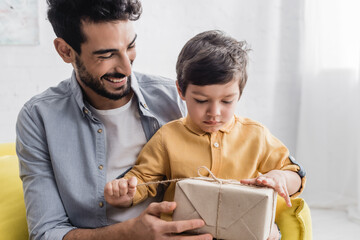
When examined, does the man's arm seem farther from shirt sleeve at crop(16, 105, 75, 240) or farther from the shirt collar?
the shirt collar

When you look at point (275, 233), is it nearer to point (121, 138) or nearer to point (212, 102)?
point (212, 102)

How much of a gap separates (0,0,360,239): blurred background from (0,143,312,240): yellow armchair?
0.86 metres

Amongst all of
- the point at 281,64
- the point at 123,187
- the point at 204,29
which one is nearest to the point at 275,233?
the point at 123,187

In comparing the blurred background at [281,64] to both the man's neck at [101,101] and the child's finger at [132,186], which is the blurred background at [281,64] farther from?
the child's finger at [132,186]

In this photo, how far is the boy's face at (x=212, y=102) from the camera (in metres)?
1.11

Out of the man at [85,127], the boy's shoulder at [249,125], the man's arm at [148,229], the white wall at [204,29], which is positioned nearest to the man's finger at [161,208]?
the man's arm at [148,229]

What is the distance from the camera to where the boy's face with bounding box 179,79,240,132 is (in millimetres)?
1111

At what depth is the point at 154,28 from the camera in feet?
8.91

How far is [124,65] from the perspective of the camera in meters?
1.24

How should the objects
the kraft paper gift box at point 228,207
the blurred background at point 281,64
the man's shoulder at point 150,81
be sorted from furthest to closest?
1. the blurred background at point 281,64
2. the man's shoulder at point 150,81
3. the kraft paper gift box at point 228,207

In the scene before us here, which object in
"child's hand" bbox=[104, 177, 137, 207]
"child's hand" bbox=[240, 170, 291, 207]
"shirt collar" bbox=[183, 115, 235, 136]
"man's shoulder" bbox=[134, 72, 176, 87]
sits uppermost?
"man's shoulder" bbox=[134, 72, 176, 87]

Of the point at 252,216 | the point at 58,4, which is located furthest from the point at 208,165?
the point at 58,4

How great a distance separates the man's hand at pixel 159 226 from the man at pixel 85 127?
58 mm

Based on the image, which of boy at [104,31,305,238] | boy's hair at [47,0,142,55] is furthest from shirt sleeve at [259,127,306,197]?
boy's hair at [47,0,142,55]
